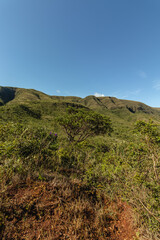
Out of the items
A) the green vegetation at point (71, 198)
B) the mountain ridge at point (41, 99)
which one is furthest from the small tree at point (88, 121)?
the mountain ridge at point (41, 99)

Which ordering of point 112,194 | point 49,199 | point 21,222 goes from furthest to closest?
point 112,194 → point 49,199 → point 21,222

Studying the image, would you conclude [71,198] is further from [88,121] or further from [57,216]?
[88,121]

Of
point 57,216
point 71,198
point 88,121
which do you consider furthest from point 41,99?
point 57,216

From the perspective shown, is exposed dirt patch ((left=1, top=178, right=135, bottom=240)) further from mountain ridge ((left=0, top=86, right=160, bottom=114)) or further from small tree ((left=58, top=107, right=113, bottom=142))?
mountain ridge ((left=0, top=86, right=160, bottom=114))

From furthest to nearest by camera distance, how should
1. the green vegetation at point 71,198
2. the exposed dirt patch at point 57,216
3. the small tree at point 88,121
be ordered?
1. the small tree at point 88,121
2. the green vegetation at point 71,198
3. the exposed dirt patch at point 57,216

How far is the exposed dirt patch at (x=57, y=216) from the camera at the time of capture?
1542 mm

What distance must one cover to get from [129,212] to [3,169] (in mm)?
3355

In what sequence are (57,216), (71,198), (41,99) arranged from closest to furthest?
(57,216) < (71,198) < (41,99)

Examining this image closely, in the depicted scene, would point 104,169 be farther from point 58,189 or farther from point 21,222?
point 21,222

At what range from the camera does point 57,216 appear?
183cm

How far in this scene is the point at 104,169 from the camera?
3.58m

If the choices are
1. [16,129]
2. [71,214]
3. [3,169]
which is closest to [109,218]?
[71,214]

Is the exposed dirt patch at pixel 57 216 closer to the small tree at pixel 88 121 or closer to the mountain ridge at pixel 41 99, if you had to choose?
the small tree at pixel 88 121

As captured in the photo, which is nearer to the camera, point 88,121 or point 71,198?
point 71,198
